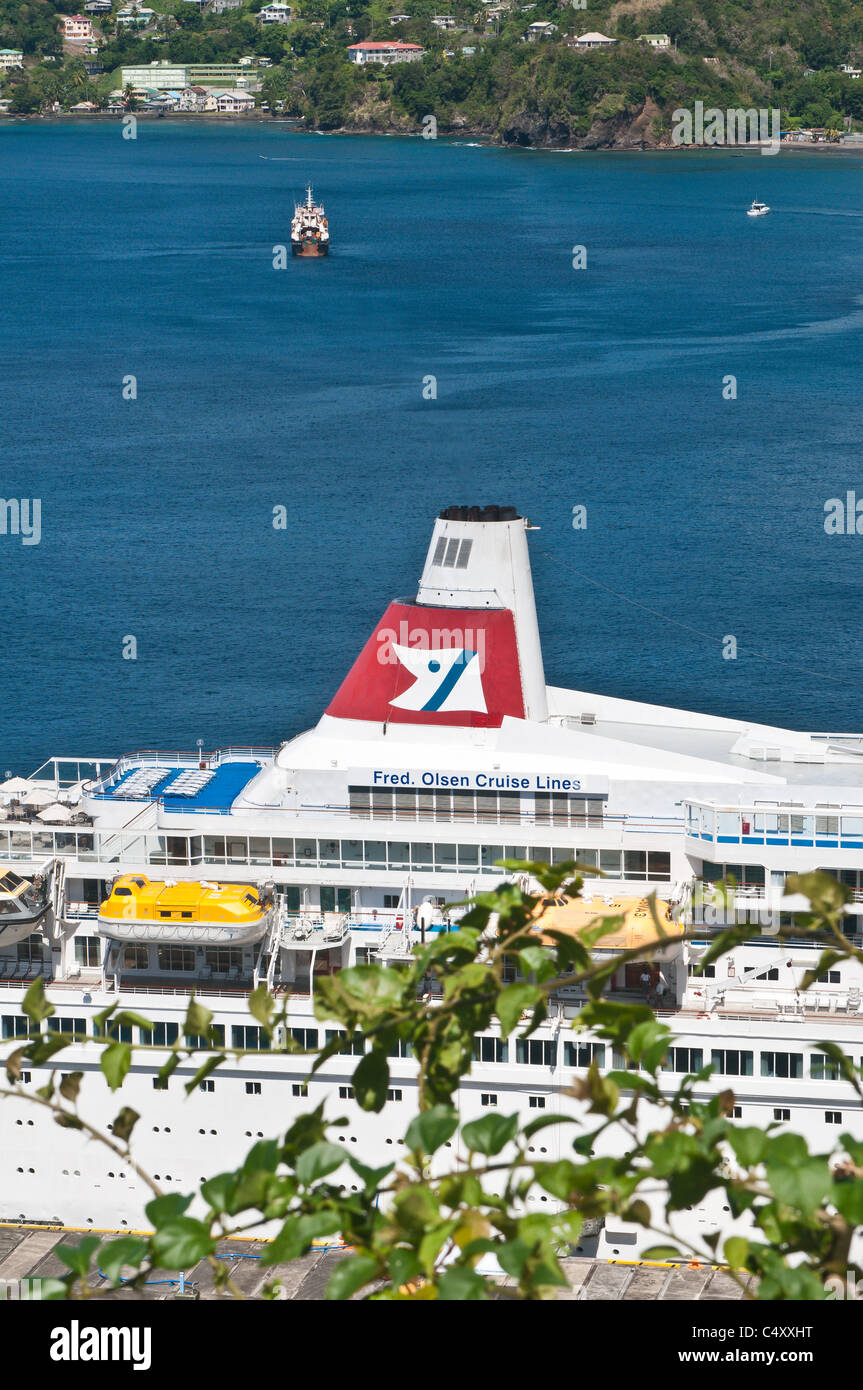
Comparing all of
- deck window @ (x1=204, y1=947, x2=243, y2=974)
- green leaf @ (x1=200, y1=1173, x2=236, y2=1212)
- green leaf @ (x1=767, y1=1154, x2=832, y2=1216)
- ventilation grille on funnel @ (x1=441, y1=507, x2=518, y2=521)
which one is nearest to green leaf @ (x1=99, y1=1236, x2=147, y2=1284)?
green leaf @ (x1=200, y1=1173, x2=236, y2=1212)

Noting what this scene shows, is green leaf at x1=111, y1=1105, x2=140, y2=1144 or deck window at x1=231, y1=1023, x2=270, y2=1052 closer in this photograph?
green leaf at x1=111, y1=1105, x2=140, y2=1144

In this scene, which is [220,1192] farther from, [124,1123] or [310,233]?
[310,233]

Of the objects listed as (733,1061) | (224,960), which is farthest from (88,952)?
(733,1061)

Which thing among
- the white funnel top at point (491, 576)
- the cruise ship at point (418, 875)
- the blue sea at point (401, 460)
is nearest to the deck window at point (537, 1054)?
the cruise ship at point (418, 875)

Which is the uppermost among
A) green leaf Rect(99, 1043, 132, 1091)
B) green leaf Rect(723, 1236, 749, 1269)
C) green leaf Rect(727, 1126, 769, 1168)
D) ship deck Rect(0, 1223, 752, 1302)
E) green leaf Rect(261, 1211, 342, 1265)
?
green leaf Rect(99, 1043, 132, 1091)

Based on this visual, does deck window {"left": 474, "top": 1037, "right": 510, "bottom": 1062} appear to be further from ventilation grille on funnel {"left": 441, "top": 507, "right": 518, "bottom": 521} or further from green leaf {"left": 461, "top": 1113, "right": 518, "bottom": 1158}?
green leaf {"left": 461, "top": 1113, "right": 518, "bottom": 1158}

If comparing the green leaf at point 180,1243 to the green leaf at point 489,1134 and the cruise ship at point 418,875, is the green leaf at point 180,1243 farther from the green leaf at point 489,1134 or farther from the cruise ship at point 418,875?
the cruise ship at point 418,875

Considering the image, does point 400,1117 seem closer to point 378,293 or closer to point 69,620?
point 69,620
